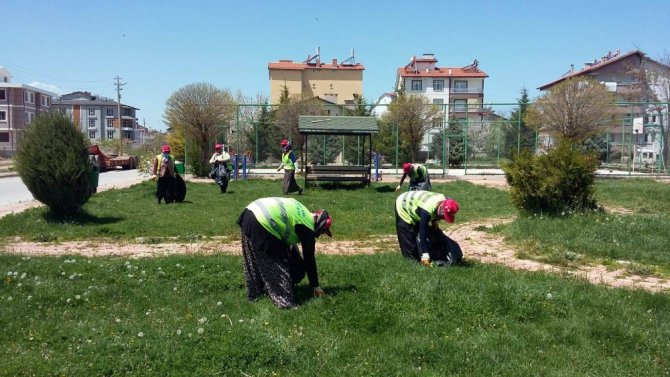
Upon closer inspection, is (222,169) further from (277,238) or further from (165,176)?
(277,238)

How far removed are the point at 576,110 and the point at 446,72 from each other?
160 feet

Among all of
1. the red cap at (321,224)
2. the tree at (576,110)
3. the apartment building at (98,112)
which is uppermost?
the apartment building at (98,112)

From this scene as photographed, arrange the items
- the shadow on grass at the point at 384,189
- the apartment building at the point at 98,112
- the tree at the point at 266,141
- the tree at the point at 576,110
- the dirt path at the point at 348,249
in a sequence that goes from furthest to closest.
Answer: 1. the apartment building at the point at 98,112
2. the tree at the point at 266,141
3. the tree at the point at 576,110
4. the shadow on grass at the point at 384,189
5. the dirt path at the point at 348,249

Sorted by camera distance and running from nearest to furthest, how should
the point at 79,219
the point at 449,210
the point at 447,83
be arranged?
the point at 449,210, the point at 79,219, the point at 447,83

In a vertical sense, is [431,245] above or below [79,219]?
above

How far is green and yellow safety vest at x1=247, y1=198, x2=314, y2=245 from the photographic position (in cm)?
571

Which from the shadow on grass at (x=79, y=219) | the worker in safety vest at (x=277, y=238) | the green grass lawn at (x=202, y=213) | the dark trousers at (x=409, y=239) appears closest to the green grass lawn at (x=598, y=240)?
the dark trousers at (x=409, y=239)

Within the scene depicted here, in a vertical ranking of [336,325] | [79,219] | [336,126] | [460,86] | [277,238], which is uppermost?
[460,86]

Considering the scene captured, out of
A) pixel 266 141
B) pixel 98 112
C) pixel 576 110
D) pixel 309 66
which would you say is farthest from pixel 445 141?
pixel 98 112

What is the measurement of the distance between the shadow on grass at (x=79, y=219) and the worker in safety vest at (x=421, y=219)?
694 cm

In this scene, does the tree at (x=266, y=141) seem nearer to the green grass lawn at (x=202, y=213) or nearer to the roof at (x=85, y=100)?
the green grass lawn at (x=202, y=213)

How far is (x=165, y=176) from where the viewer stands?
15.3m

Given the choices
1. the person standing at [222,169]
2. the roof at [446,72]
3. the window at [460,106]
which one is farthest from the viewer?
the roof at [446,72]

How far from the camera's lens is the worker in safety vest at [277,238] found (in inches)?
225
